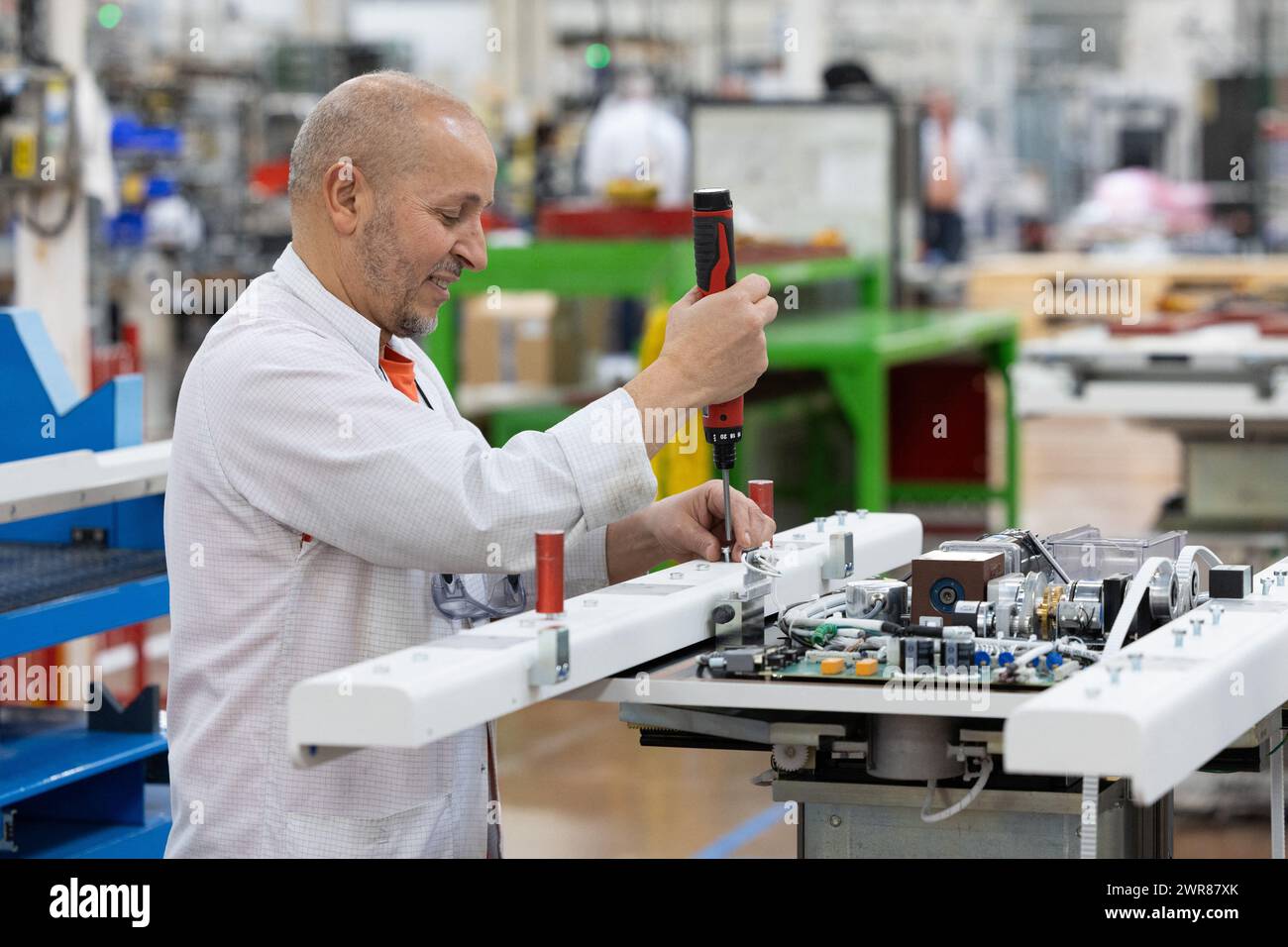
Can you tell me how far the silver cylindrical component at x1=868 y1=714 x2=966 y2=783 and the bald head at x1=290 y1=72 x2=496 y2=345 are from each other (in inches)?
23.7

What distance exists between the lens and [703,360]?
183 cm

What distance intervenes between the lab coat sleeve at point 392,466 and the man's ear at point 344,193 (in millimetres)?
132

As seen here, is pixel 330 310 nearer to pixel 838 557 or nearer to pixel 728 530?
pixel 728 530

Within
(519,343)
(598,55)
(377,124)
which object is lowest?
(519,343)

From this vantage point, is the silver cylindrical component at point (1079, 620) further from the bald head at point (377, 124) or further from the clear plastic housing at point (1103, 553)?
the bald head at point (377, 124)

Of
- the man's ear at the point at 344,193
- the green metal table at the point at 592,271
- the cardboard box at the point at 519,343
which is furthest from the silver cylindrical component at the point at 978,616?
the cardboard box at the point at 519,343

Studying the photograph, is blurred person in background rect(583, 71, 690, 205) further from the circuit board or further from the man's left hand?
the circuit board

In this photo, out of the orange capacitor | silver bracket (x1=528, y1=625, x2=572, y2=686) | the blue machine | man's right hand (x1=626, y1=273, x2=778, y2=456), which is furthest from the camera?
the blue machine

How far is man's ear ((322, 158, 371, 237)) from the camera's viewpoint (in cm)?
190

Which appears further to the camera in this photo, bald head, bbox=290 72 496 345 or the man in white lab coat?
bald head, bbox=290 72 496 345

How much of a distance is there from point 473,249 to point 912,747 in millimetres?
653

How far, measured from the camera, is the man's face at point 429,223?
188 centimetres

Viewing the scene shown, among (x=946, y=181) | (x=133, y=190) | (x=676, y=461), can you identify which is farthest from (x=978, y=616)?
(x=946, y=181)

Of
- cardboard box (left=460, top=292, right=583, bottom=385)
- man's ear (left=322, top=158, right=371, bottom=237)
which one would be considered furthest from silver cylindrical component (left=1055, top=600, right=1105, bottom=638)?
cardboard box (left=460, top=292, right=583, bottom=385)
